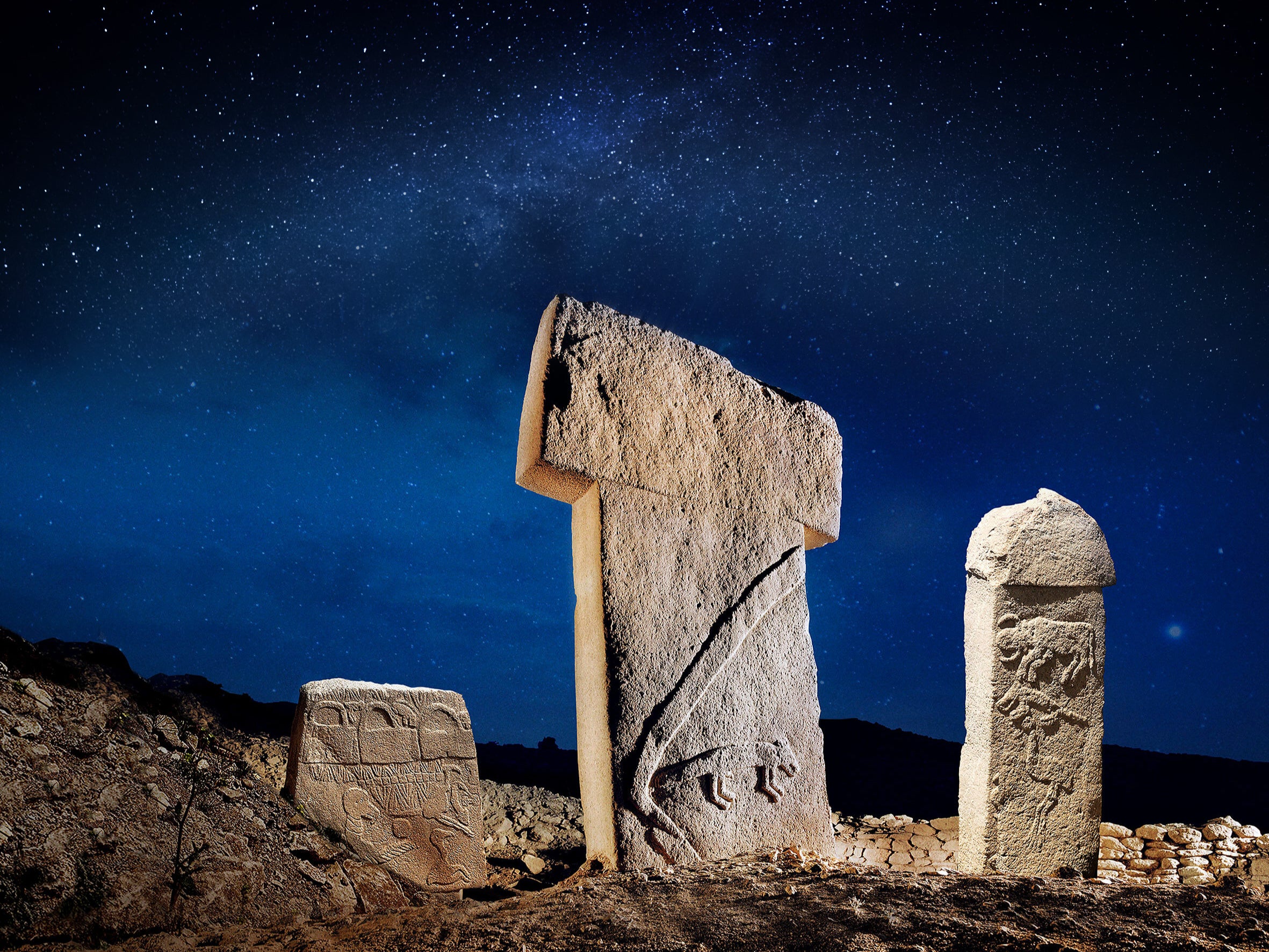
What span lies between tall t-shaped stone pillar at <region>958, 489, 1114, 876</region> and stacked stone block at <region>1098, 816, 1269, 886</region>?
143 centimetres

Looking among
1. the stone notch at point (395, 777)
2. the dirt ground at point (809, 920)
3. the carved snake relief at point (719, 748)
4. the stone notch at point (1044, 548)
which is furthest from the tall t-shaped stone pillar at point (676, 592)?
the stone notch at point (395, 777)

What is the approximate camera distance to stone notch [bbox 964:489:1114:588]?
3842 millimetres

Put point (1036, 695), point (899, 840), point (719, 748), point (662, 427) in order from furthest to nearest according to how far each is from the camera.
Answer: point (899, 840) → point (1036, 695) → point (662, 427) → point (719, 748)

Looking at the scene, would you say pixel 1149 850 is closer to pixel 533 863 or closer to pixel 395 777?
pixel 533 863

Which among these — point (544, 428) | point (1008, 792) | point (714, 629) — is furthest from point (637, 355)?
point (1008, 792)

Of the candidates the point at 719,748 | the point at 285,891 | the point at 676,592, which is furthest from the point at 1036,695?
the point at 285,891

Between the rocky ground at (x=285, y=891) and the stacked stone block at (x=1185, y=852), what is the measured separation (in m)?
3.67

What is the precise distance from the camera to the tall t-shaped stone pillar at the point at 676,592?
2543 millimetres

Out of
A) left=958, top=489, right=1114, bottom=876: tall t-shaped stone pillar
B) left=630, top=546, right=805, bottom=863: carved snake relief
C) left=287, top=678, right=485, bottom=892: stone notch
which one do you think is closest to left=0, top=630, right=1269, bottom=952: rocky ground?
left=630, top=546, right=805, bottom=863: carved snake relief

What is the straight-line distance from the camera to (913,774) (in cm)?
1069

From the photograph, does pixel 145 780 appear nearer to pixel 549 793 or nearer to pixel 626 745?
pixel 626 745

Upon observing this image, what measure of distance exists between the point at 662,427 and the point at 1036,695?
2.51 metres

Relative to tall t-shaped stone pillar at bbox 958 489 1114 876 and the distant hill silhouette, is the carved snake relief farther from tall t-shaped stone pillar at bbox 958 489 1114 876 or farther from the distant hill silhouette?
the distant hill silhouette

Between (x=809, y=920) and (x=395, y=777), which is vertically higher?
(x=809, y=920)
